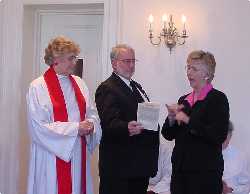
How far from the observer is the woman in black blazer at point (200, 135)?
2424 millimetres

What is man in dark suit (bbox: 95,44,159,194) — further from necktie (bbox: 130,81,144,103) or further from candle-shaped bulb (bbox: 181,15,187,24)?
candle-shaped bulb (bbox: 181,15,187,24)

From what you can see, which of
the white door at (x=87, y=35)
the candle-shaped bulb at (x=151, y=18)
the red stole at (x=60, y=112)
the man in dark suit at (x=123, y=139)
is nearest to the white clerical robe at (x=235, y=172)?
the man in dark suit at (x=123, y=139)

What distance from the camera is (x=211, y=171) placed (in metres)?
2.43

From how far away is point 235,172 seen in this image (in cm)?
331

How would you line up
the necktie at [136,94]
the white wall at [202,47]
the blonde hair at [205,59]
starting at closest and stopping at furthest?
the blonde hair at [205,59], the necktie at [136,94], the white wall at [202,47]

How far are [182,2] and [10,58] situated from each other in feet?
5.85

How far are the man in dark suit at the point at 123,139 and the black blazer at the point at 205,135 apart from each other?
280 mm

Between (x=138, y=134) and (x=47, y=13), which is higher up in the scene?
(x=47, y=13)

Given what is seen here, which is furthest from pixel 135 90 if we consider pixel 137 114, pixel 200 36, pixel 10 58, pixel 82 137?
pixel 10 58

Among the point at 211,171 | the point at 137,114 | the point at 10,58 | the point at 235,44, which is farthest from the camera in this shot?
the point at 10,58

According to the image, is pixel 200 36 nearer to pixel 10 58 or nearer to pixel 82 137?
pixel 82 137

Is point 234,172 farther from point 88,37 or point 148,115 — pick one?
point 88,37

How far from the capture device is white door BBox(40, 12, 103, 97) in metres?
4.35

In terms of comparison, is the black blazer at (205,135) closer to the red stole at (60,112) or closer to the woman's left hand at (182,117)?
the woman's left hand at (182,117)
